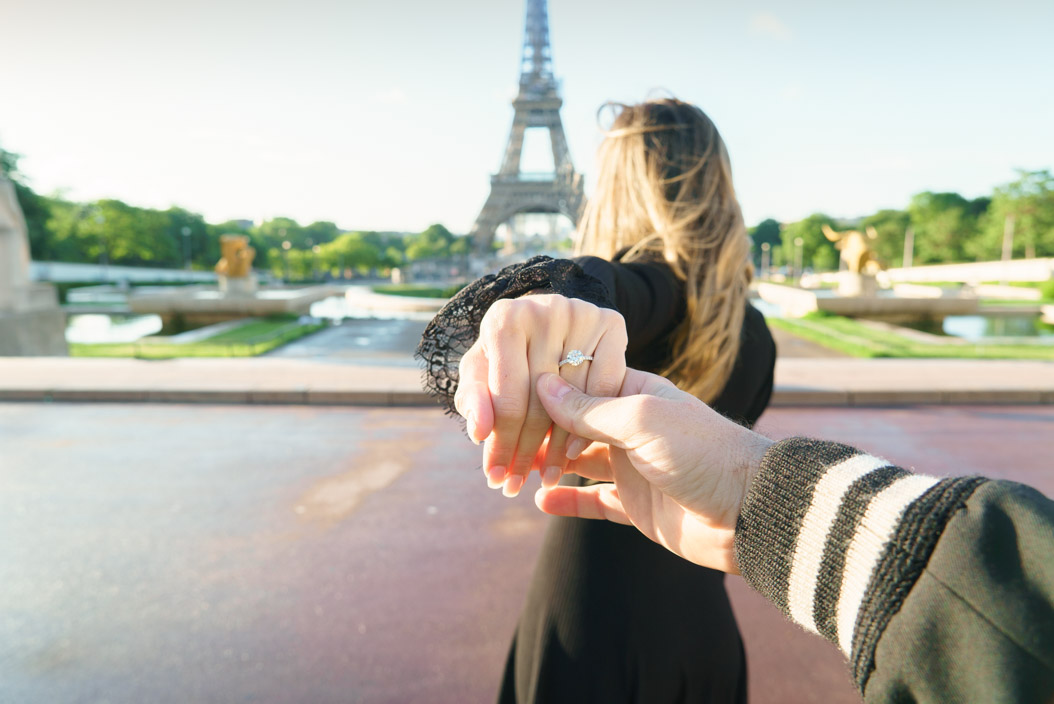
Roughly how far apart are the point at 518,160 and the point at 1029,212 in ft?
121

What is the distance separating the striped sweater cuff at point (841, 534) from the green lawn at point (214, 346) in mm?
12440

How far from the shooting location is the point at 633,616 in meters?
1.81

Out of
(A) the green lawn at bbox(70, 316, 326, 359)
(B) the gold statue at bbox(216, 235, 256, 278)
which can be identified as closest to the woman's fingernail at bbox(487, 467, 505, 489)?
(A) the green lawn at bbox(70, 316, 326, 359)

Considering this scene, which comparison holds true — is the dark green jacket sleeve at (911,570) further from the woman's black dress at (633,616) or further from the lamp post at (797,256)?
the lamp post at (797,256)

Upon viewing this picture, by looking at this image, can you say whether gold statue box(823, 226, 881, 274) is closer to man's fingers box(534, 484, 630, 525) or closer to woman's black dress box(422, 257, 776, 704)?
woman's black dress box(422, 257, 776, 704)

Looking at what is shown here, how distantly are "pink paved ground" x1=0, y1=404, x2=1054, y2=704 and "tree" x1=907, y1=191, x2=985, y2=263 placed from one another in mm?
60504

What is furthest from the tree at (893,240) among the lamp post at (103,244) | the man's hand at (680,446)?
the man's hand at (680,446)

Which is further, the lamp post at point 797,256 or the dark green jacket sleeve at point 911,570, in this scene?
the lamp post at point 797,256

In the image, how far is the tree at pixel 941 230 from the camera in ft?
186

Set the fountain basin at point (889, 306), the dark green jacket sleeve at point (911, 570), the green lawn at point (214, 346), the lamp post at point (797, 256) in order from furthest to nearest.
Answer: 1. the lamp post at point (797, 256)
2. the fountain basin at point (889, 306)
3. the green lawn at point (214, 346)
4. the dark green jacket sleeve at point (911, 570)

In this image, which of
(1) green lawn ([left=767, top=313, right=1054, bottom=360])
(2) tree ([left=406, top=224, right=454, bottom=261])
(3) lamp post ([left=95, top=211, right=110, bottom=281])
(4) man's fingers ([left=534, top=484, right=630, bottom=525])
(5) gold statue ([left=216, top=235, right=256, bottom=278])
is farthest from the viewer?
(2) tree ([left=406, top=224, right=454, bottom=261])

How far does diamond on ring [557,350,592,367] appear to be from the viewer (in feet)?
3.78

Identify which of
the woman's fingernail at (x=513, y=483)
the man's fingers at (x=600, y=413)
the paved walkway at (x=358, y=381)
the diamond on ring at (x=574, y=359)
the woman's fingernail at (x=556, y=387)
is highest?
the diamond on ring at (x=574, y=359)

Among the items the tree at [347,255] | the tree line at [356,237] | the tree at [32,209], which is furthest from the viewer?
the tree at [347,255]
